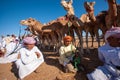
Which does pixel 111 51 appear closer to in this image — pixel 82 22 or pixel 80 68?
pixel 80 68

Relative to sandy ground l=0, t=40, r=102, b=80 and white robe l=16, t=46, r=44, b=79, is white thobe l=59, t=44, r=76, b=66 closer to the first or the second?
sandy ground l=0, t=40, r=102, b=80

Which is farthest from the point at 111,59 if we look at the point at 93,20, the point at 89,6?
the point at 93,20

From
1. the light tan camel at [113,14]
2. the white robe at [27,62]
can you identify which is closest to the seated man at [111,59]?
the light tan camel at [113,14]

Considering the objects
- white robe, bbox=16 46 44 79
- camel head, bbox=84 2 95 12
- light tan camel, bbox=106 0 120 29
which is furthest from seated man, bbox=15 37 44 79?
light tan camel, bbox=106 0 120 29

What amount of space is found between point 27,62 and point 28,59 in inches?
4.8

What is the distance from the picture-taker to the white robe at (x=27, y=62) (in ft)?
27.6

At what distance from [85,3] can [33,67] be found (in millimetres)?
3671

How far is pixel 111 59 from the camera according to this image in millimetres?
5812

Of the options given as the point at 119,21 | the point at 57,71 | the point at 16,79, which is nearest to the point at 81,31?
the point at 119,21

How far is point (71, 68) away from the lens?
791cm

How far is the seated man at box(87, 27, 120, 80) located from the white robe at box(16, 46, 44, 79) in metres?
3.16

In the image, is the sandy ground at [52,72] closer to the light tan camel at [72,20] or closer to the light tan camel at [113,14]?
the light tan camel at [113,14]

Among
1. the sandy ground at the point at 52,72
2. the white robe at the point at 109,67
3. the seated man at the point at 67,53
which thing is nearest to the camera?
the white robe at the point at 109,67

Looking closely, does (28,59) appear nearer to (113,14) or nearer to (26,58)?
(26,58)
